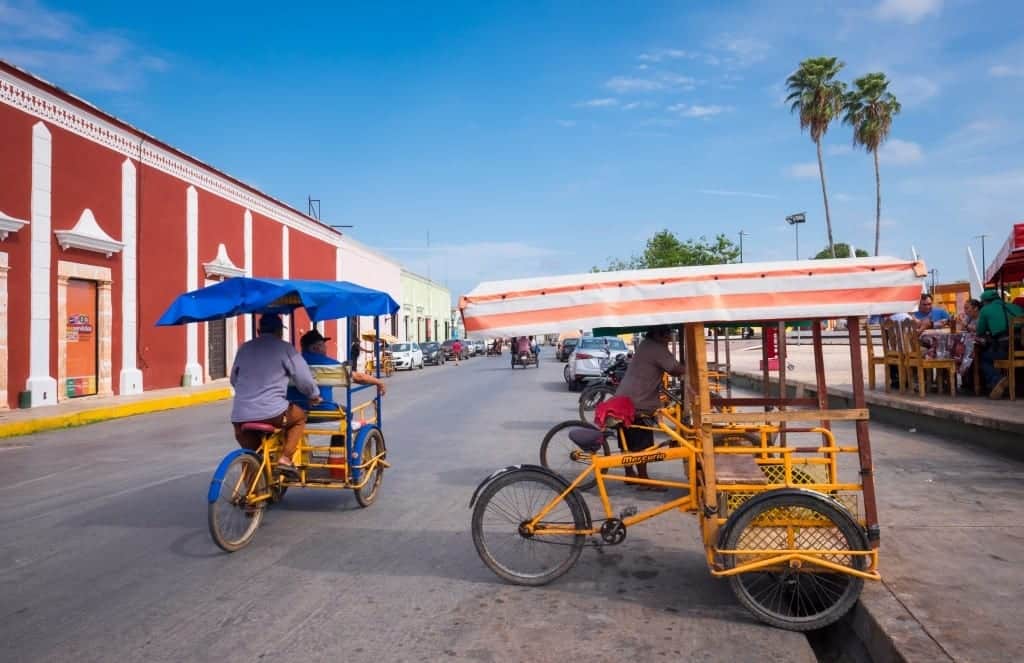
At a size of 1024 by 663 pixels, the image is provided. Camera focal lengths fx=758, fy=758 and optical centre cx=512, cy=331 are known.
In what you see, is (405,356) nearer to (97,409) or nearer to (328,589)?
(97,409)

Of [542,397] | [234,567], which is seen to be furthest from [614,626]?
[542,397]

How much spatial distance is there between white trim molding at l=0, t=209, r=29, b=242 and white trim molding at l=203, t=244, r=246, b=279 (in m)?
8.91

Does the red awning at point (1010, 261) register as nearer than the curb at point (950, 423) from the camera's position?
No

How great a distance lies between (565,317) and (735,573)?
5.48 feet

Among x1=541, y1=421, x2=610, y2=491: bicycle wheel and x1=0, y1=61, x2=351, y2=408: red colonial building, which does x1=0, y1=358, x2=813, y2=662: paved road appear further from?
x1=0, y1=61, x2=351, y2=408: red colonial building

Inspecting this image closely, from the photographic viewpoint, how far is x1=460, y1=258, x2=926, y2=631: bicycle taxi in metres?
4.11

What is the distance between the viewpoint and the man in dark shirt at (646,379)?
21.8 feet

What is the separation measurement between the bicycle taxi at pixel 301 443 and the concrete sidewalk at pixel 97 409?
9.44 metres

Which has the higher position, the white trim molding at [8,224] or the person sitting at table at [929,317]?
the white trim molding at [8,224]

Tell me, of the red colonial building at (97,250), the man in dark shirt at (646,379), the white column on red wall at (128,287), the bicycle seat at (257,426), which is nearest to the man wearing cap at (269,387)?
the bicycle seat at (257,426)

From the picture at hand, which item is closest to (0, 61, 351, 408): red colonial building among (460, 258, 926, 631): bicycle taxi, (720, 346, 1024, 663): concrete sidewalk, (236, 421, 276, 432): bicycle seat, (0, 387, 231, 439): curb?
(0, 387, 231, 439): curb

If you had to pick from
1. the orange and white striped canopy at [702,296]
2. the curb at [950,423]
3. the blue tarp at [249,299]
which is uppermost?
the blue tarp at [249,299]

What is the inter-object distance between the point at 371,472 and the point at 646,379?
8.82 feet

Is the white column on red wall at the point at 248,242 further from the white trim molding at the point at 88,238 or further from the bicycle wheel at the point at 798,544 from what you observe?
the bicycle wheel at the point at 798,544
